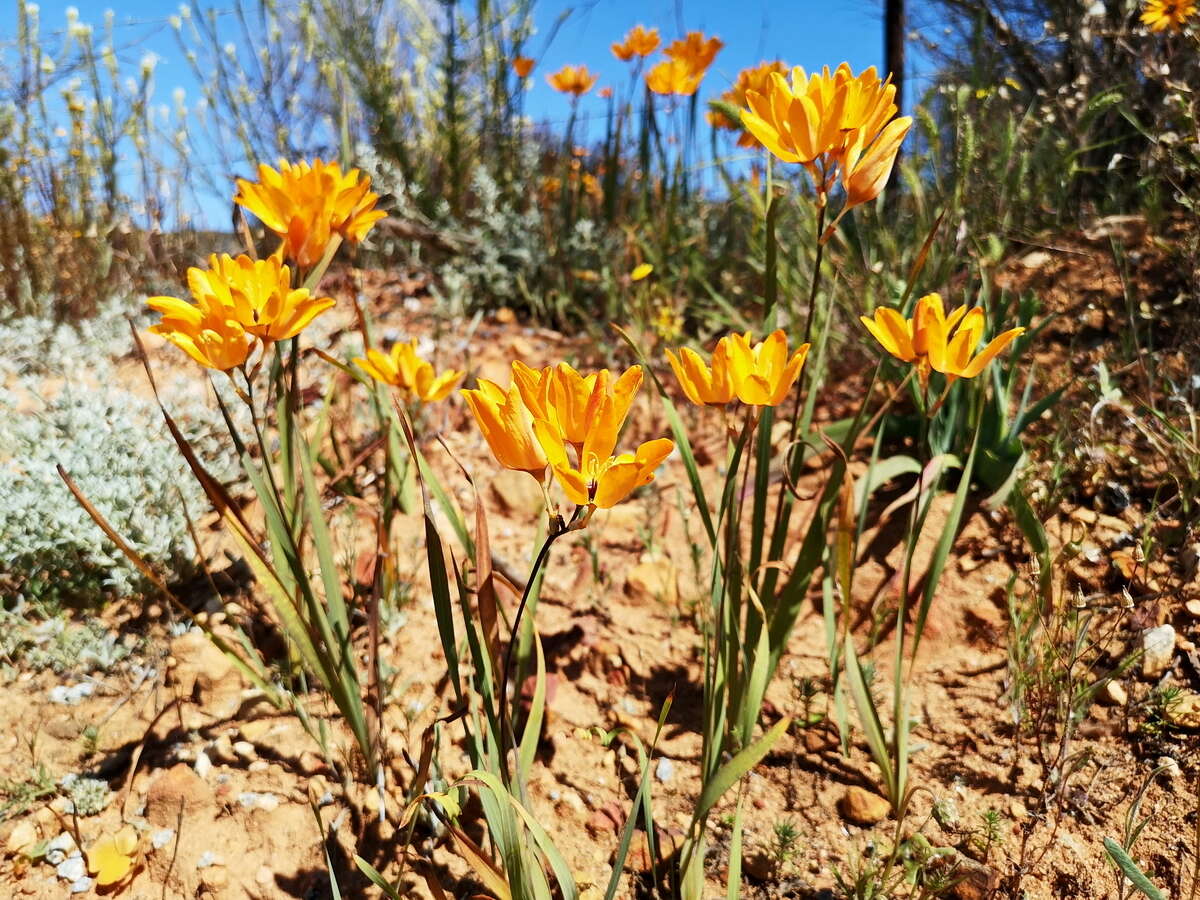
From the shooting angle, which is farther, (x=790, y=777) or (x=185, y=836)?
(x=790, y=777)

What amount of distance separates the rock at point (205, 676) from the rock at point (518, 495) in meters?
0.90

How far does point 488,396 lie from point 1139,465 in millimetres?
1783

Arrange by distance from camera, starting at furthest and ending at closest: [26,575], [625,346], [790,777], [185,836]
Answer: [625,346], [26,575], [790,777], [185,836]

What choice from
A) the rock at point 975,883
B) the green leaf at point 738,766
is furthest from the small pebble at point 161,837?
the rock at point 975,883

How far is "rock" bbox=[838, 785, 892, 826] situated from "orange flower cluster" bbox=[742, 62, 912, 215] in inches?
40.1

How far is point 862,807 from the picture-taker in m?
1.29

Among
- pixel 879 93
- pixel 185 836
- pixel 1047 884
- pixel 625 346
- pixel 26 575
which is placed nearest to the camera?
pixel 879 93

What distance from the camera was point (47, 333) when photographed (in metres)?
3.10

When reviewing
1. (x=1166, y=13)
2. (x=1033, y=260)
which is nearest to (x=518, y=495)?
(x=1033, y=260)

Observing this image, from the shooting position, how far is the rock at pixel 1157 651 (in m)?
1.44

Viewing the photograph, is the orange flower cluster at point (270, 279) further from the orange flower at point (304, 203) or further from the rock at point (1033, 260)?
the rock at point (1033, 260)

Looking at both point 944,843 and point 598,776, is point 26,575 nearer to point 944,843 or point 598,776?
point 598,776

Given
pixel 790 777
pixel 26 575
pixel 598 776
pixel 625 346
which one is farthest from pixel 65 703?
pixel 625 346

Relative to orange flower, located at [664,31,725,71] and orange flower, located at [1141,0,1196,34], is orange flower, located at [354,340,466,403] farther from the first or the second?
orange flower, located at [1141,0,1196,34]
